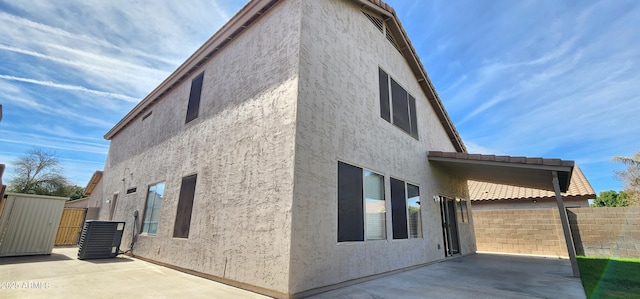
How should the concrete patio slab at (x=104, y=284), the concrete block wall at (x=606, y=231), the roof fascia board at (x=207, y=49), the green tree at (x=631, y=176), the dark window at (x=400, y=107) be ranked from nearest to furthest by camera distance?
1. the concrete patio slab at (x=104, y=284)
2. the roof fascia board at (x=207, y=49)
3. the dark window at (x=400, y=107)
4. the concrete block wall at (x=606, y=231)
5. the green tree at (x=631, y=176)

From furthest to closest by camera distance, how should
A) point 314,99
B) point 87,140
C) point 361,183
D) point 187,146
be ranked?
point 87,140
point 187,146
point 361,183
point 314,99

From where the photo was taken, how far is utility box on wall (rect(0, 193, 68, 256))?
7.32 meters

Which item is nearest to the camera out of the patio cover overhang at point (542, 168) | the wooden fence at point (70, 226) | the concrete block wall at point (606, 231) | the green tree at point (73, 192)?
the patio cover overhang at point (542, 168)

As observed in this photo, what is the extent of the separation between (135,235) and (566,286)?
1109 centimetres

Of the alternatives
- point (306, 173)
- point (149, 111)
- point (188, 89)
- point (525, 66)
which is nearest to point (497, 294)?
point (306, 173)

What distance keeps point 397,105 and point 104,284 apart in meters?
7.81

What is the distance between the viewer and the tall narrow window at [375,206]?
17.1ft

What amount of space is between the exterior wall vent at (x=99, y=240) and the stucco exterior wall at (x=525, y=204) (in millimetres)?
16462

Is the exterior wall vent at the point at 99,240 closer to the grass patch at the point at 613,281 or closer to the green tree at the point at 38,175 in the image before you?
the grass patch at the point at 613,281

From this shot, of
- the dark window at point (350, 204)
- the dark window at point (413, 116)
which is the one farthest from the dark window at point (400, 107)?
the dark window at point (350, 204)

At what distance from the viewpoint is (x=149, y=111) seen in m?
10.1

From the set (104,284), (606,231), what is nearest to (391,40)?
(104,284)

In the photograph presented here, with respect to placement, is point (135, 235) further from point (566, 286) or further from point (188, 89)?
point (566, 286)

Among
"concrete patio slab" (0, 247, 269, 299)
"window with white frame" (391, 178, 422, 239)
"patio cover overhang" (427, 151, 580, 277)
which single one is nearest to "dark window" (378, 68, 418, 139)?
"patio cover overhang" (427, 151, 580, 277)
